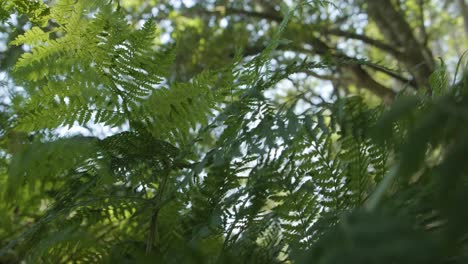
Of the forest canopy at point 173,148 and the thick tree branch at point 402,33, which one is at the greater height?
the thick tree branch at point 402,33

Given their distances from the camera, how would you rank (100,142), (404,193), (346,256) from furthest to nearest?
(100,142)
(404,193)
(346,256)

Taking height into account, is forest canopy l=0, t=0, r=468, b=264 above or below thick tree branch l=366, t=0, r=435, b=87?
below

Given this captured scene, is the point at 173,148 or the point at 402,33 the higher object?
the point at 402,33

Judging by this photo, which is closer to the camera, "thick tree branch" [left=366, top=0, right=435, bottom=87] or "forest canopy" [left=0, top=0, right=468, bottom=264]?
"forest canopy" [left=0, top=0, right=468, bottom=264]

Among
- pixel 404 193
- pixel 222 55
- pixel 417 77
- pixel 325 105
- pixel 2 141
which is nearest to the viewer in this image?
pixel 404 193

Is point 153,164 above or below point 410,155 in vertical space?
above

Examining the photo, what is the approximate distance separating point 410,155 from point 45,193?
1.09 m

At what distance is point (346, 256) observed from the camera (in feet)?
1.22

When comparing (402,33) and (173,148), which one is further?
(402,33)

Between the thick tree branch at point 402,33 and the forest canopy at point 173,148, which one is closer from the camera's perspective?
the forest canopy at point 173,148

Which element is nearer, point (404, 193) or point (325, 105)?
point (404, 193)

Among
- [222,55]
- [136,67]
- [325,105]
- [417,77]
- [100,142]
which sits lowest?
[325,105]

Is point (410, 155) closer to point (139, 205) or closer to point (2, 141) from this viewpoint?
point (139, 205)

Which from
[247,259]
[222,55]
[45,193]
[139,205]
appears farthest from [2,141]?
[222,55]
